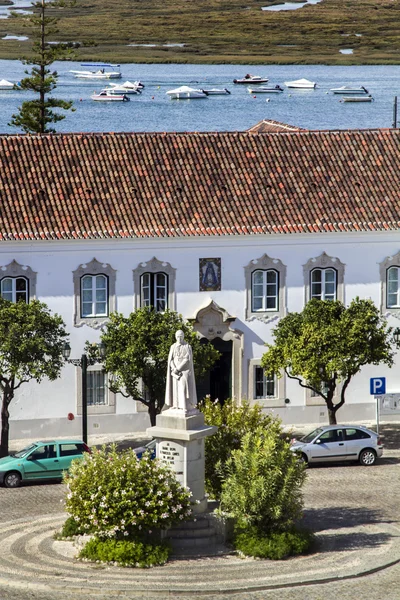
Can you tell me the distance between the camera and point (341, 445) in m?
48.0

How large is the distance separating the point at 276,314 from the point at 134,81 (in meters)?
123

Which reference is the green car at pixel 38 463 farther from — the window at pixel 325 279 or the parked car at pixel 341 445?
the window at pixel 325 279

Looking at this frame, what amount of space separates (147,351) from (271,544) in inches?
556

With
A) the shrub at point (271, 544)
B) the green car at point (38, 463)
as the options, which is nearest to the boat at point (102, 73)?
the green car at point (38, 463)

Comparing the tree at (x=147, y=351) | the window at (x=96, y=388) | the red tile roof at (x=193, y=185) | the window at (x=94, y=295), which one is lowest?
the window at (x=96, y=388)

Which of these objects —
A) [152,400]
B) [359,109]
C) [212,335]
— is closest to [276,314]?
[212,335]

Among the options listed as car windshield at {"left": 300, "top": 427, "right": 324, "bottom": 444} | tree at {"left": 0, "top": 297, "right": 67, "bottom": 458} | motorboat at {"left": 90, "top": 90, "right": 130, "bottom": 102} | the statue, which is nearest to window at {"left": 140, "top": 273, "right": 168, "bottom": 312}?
tree at {"left": 0, "top": 297, "right": 67, "bottom": 458}

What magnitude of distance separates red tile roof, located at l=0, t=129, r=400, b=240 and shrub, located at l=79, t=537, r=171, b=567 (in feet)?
55.7

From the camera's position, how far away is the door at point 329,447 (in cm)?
4781

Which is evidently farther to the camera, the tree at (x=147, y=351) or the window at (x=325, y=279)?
the window at (x=325, y=279)

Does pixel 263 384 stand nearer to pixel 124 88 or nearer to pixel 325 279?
pixel 325 279

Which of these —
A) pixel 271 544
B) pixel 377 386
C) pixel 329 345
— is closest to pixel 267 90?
pixel 377 386

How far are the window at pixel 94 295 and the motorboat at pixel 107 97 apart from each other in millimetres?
108215

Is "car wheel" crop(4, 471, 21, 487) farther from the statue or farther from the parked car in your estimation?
the statue
